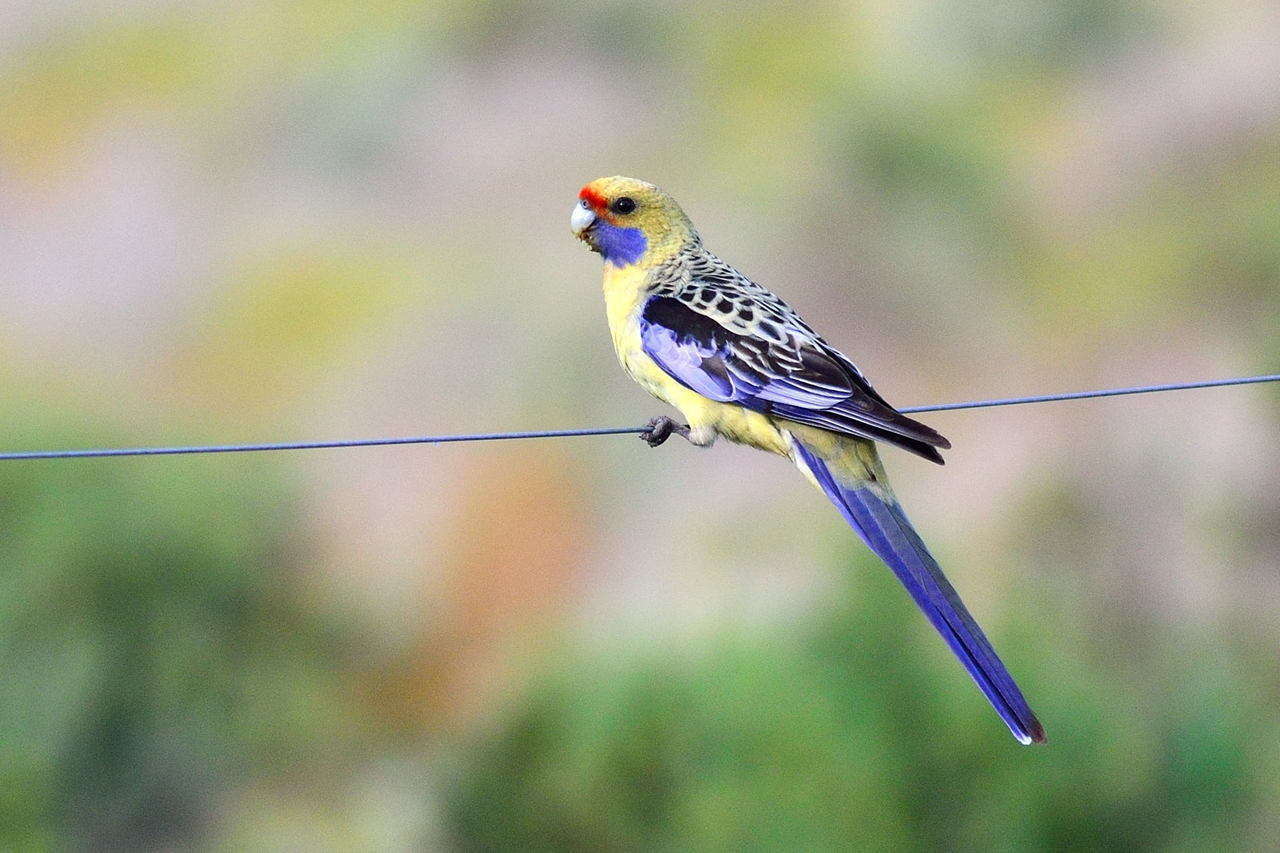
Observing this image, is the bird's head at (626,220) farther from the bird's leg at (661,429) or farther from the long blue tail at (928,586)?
the long blue tail at (928,586)

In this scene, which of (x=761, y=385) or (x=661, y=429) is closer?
(x=761, y=385)

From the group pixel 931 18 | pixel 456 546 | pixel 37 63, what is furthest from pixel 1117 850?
pixel 37 63

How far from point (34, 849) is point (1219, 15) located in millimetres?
21547

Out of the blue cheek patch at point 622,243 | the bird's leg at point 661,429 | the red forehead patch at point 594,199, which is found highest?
the red forehead patch at point 594,199

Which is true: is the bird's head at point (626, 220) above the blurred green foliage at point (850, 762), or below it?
above

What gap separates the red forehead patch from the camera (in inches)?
289

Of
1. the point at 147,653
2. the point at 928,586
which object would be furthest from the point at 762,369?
the point at 147,653

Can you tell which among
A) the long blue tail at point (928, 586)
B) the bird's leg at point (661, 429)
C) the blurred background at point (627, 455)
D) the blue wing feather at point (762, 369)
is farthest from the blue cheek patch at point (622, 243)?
the blurred background at point (627, 455)

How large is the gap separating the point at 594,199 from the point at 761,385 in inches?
48.7

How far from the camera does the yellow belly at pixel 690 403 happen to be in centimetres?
675

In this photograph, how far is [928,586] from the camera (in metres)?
6.14

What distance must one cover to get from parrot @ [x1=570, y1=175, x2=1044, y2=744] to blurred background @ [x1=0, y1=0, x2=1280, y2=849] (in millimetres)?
5841

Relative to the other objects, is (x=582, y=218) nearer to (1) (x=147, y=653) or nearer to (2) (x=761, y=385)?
(2) (x=761, y=385)

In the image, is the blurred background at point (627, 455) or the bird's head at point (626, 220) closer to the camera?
the bird's head at point (626, 220)
